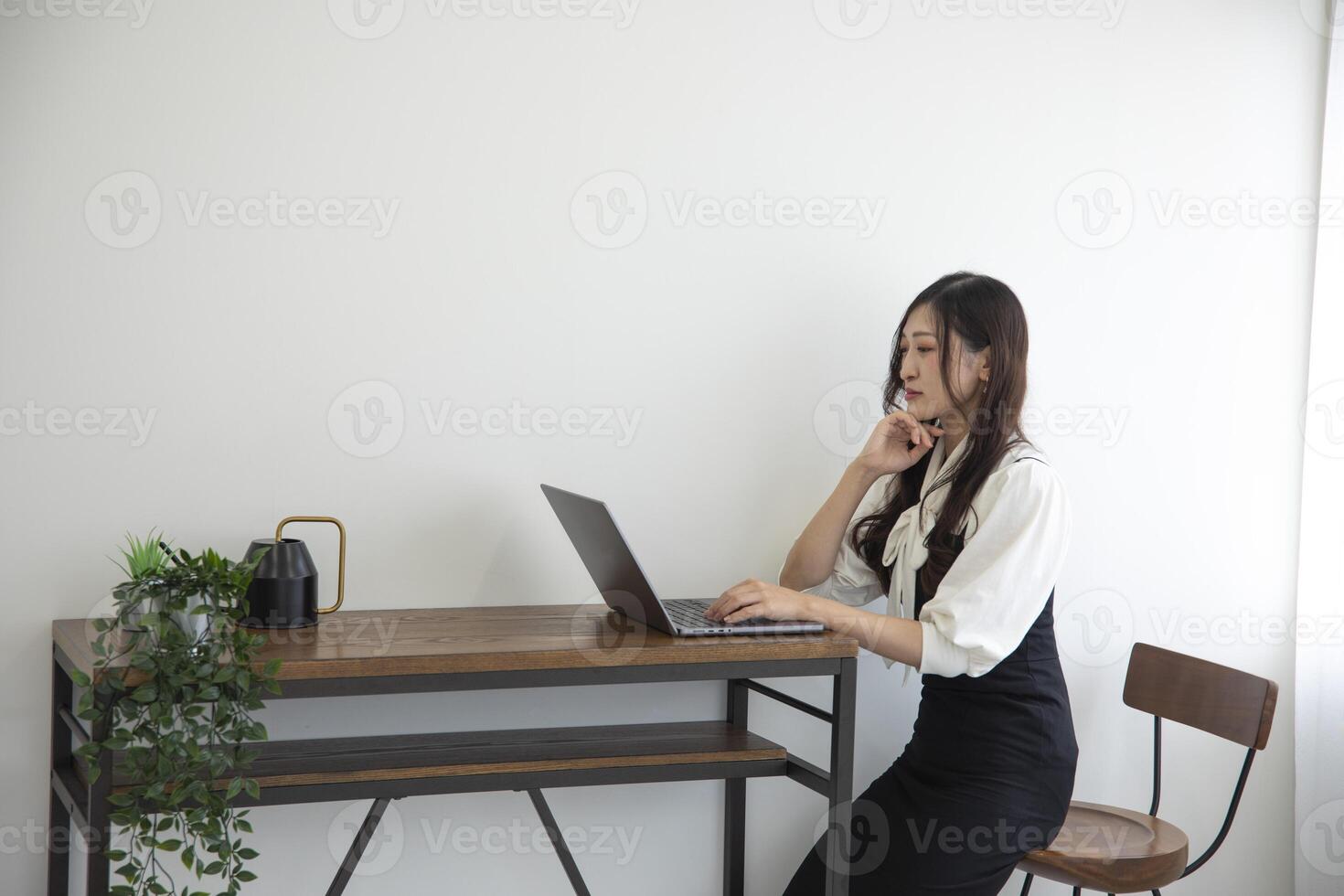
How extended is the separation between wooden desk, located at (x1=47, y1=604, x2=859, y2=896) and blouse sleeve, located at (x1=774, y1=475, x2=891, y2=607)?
0.82 ft

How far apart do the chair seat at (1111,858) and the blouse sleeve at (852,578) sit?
58 cm

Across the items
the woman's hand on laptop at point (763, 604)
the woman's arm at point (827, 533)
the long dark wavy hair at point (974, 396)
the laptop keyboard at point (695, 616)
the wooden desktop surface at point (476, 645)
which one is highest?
the long dark wavy hair at point (974, 396)

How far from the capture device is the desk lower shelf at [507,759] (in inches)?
69.6

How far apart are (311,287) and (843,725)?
127cm

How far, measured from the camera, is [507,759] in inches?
74.4

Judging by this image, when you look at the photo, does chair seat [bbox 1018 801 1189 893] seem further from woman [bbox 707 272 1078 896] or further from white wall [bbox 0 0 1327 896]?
white wall [bbox 0 0 1327 896]

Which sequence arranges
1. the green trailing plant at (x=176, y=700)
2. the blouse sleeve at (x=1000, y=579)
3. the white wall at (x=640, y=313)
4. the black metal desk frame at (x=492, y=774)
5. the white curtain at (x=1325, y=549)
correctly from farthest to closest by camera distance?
1. the white curtain at (x=1325, y=549)
2. the white wall at (x=640, y=313)
3. the blouse sleeve at (x=1000, y=579)
4. the black metal desk frame at (x=492, y=774)
5. the green trailing plant at (x=176, y=700)

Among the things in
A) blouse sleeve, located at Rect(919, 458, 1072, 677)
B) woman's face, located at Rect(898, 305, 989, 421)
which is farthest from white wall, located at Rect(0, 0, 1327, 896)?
blouse sleeve, located at Rect(919, 458, 1072, 677)

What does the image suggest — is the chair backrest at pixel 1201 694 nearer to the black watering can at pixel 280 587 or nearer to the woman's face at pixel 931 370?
the woman's face at pixel 931 370

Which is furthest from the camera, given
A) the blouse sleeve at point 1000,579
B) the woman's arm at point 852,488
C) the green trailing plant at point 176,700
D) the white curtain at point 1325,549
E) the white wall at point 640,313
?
the white curtain at point 1325,549

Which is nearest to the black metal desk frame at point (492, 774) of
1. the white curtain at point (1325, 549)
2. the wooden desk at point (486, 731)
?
the wooden desk at point (486, 731)

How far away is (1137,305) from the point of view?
258cm

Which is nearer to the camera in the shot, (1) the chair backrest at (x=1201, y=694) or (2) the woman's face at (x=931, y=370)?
(2) the woman's face at (x=931, y=370)

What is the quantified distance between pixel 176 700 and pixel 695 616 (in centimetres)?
88
